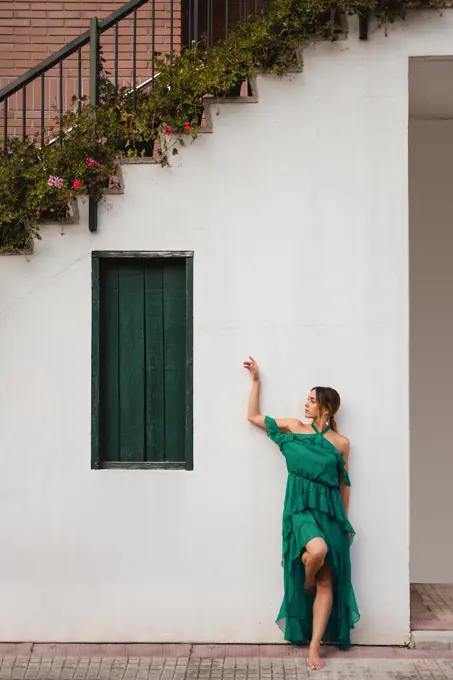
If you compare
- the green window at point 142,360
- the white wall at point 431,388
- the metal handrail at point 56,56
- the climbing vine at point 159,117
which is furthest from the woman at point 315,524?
the metal handrail at point 56,56

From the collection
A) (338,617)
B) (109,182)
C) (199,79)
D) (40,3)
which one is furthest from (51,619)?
(40,3)

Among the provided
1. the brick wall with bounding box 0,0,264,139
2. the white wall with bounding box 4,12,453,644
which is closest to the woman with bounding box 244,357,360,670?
the white wall with bounding box 4,12,453,644

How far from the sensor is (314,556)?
646 cm

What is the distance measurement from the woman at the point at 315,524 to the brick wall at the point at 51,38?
3.39 meters

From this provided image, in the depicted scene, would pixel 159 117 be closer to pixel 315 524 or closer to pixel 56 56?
pixel 56 56

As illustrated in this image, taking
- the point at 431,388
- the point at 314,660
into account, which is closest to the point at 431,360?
the point at 431,388

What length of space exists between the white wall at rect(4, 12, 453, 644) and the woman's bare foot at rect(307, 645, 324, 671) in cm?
41

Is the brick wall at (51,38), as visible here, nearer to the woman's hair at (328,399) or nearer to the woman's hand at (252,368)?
the woman's hand at (252,368)

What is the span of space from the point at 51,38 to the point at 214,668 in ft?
18.2

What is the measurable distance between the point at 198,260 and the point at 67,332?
1052 millimetres

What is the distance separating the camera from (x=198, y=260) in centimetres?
696

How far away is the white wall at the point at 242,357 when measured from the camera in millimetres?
6922

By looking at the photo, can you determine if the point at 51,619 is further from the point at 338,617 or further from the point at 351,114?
the point at 351,114

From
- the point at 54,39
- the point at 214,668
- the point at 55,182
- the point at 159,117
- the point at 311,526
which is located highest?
the point at 54,39
